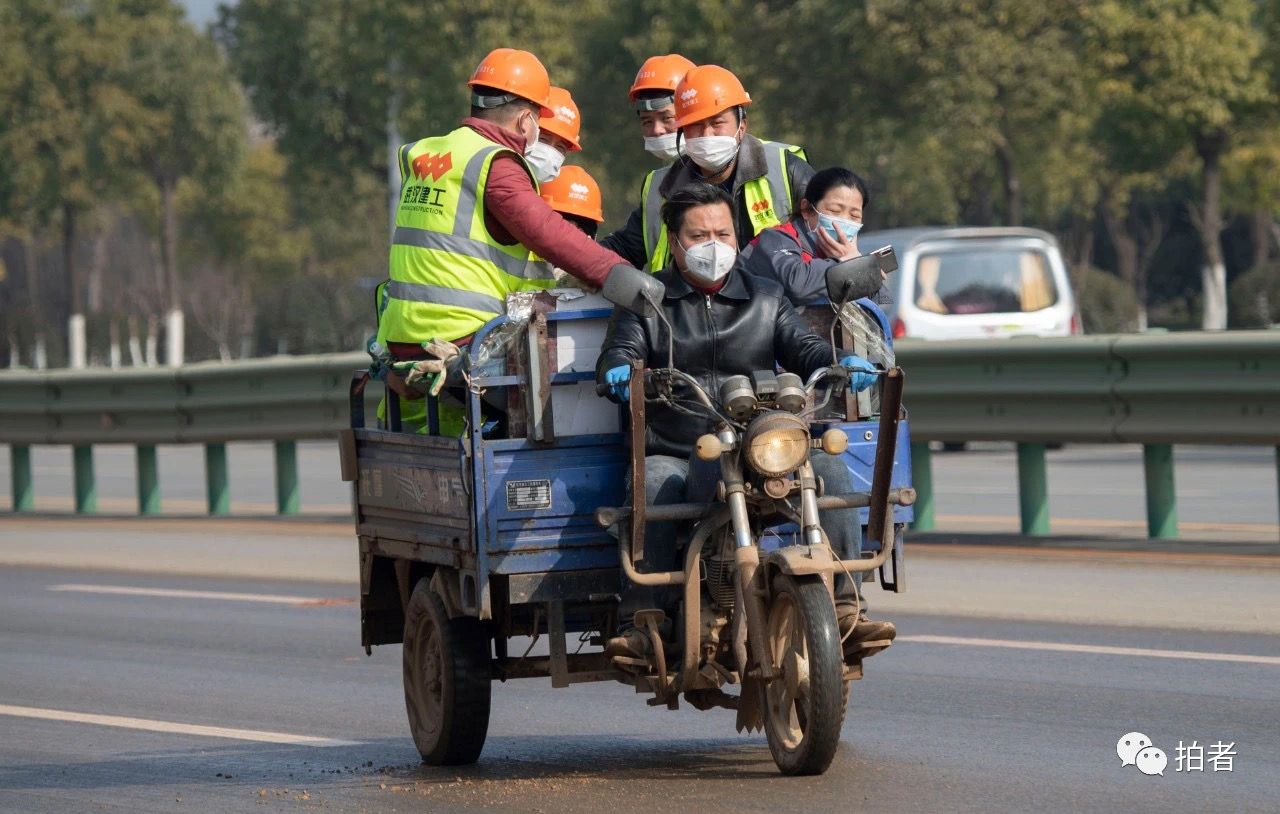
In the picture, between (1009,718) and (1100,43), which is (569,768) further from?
(1100,43)

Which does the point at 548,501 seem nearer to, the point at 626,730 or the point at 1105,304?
the point at 626,730

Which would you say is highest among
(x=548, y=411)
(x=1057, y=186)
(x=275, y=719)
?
(x=1057, y=186)

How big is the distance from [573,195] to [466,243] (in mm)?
821

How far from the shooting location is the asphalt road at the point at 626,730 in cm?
644

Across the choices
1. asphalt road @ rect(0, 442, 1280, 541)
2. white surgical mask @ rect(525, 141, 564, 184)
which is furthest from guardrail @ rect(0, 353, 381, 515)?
white surgical mask @ rect(525, 141, 564, 184)

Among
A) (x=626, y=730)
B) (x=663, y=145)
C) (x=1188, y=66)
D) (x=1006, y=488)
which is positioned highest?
(x=1188, y=66)

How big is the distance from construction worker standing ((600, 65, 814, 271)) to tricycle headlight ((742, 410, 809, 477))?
1.23 meters

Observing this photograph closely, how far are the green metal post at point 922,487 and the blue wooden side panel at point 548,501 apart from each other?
24.0ft

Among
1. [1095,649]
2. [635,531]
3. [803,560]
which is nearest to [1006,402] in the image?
[1095,649]

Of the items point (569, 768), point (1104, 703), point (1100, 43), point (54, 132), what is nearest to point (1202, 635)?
point (1104, 703)

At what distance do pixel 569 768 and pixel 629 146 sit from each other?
138 feet

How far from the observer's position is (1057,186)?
56.3 meters

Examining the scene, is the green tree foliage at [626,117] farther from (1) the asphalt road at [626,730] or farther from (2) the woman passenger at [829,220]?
(2) the woman passenger at [829,220]

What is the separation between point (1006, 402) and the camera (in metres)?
13.4
